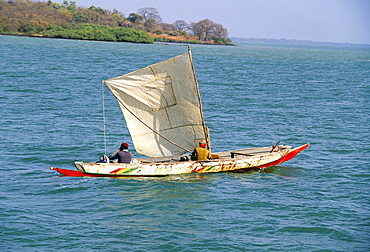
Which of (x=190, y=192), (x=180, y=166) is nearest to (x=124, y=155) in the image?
(x=180, y=166)

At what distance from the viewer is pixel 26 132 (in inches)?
1132

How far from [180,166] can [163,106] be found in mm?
2923

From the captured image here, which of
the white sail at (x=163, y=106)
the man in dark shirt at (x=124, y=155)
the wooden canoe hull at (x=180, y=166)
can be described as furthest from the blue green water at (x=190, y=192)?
the white sail at (x=163, y=106)

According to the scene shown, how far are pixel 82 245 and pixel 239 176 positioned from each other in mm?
9320

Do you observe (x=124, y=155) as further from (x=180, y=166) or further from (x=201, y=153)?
(x=201, y=153)

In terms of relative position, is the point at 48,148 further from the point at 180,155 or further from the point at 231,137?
the point at 231,137

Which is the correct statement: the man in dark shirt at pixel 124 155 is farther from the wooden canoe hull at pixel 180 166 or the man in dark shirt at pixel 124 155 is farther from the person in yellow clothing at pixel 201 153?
the person in yellow clothing at pixel 201 153

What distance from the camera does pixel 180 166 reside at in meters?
21.5

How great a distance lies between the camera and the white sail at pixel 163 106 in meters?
21.5

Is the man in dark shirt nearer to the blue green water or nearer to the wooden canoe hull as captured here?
the wooden canoe hull

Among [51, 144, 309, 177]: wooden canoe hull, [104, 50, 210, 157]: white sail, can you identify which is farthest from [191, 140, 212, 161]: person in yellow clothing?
[104, 50, 210, 157]: white sail

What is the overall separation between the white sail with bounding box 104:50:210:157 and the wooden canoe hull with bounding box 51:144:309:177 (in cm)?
152

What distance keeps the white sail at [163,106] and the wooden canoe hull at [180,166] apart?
152 cm

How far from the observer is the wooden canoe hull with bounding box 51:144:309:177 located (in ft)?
67.1
